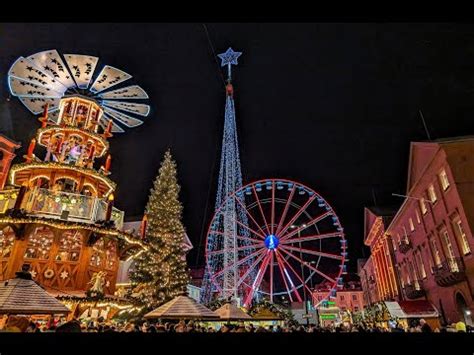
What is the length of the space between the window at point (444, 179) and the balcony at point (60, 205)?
21141 millimetres

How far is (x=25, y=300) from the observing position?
6441 millimetres

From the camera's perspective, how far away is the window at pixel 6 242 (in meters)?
13.4

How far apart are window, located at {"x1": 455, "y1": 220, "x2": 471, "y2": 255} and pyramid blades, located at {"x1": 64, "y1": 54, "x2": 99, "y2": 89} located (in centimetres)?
2365

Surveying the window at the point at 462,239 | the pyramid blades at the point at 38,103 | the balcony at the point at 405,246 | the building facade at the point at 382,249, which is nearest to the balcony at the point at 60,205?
the pyramid blades at the point at 38,103

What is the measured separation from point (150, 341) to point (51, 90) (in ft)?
65.6

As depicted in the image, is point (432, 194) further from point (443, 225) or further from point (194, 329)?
point (194, 329)

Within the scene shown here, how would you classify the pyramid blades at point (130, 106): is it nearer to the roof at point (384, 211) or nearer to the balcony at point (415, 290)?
the balcony at point (415, 290)

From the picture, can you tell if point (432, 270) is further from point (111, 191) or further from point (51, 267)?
point (51, 267)

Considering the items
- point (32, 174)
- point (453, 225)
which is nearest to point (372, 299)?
point (453, 225)

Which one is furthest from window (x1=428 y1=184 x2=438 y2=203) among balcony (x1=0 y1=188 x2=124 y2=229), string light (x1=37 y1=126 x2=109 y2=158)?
string light (x1=37 y1=126 x2=109 y2=158)

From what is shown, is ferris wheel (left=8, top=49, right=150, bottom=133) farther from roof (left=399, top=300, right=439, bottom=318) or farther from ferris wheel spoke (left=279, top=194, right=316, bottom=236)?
roof (left=399, top=300, right=439, bottom=318)

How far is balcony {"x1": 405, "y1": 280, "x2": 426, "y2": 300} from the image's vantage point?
25547mm

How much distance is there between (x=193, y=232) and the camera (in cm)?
4522

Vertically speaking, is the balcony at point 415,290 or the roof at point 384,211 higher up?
the roof at point 384,211
